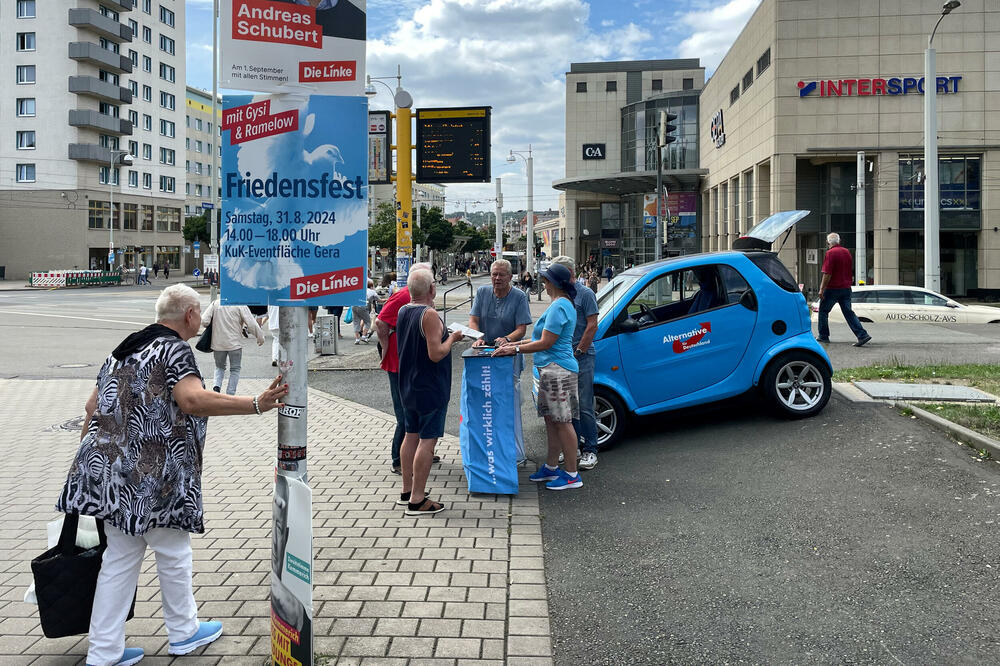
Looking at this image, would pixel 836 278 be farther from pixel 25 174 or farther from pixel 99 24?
pixel 25 174

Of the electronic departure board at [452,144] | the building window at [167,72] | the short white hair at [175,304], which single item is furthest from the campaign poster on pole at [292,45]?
the building window at [167,72]

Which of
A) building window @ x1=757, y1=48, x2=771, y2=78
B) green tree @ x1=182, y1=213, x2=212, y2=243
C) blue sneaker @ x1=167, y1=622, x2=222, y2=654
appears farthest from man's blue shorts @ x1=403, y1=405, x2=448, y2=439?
green tree @ x1=182, y1=213, x2=212, y2=243

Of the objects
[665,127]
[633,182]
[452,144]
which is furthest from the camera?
[633,182]

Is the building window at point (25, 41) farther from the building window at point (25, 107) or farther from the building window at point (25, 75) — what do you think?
the building window at point (25, 107)

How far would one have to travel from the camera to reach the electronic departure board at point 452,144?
16.4 meters

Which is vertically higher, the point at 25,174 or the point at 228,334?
the point at 25,174

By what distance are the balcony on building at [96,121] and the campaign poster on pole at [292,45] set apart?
232 ft

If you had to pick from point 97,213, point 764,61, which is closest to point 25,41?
point 97,213

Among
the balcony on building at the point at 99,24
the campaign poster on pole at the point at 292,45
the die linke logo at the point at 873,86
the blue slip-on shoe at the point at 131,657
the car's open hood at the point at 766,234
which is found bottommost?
the blue slip-on shoe at the point at 131,657

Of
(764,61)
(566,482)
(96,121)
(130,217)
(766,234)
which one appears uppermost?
(96,121)

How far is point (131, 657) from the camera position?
3.70 meters

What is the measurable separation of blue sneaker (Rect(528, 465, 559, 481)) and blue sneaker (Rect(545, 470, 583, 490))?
3.4 inches

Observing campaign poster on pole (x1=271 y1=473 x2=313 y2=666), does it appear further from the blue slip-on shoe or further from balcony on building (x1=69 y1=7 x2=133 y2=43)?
balcony on building (x1=69 y1=7 x2=133 y2=43)

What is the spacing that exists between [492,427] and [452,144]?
11222 mm
